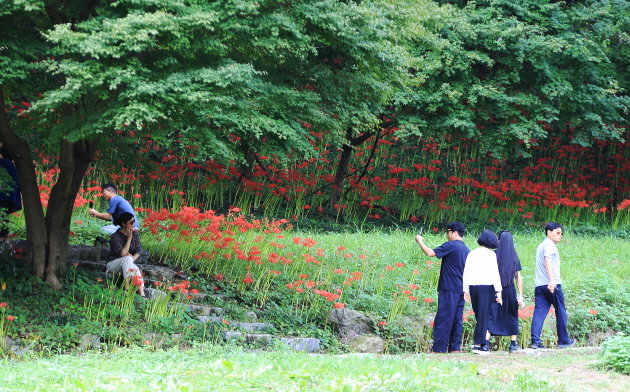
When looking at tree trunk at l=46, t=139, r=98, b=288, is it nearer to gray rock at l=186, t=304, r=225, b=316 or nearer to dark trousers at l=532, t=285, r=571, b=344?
gray rock at l=186, t=304, r=225, b=316

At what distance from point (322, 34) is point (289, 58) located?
66 centimetres

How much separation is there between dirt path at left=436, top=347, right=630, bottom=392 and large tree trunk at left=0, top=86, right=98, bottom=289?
4.73 metres

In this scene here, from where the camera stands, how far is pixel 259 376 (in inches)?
198

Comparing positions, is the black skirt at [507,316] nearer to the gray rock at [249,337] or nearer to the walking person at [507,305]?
the walking person at [507,305]

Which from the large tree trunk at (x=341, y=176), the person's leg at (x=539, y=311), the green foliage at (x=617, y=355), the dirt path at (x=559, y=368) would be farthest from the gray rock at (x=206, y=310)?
the large tree trunk at (x=341, y=176)

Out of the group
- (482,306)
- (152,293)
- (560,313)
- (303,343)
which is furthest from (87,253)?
(560,313)

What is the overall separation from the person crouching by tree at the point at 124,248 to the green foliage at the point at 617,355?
16.7ft

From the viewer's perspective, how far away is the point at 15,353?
23.6ft

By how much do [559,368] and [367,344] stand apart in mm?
2781

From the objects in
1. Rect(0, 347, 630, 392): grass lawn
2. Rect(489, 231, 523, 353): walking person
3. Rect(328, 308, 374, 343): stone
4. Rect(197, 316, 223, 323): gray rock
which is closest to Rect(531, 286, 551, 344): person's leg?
Rect(489, 231, 523, 353): walking person

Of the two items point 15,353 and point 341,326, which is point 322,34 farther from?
point 15,353

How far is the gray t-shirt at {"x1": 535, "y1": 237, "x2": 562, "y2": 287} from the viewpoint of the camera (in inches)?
330

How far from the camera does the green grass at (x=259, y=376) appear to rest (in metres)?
4.66

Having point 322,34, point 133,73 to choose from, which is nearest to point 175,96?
point 133,73
